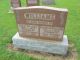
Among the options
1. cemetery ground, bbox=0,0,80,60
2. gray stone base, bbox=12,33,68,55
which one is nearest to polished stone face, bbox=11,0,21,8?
cemetery ground, bbox=0,0,80,60

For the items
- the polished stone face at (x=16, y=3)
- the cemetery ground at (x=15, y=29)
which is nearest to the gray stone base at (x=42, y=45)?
the cemetery ground at (x=15, y=29)

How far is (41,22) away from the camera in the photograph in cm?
436

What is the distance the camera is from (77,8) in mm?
8078

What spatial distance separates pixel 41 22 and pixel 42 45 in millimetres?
615

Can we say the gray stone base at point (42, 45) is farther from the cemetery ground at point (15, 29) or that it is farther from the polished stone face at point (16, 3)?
the polished stone face at point (16, 3)

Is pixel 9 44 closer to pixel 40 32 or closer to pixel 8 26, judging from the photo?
pixel 40 32

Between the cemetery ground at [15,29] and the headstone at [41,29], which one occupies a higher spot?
the headstone at [41,29]

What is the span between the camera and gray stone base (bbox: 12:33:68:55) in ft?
14.5

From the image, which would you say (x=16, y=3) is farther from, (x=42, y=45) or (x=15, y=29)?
(x=42, y=45)

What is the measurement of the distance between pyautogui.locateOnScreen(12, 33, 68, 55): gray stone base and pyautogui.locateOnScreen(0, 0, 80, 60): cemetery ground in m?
0.24

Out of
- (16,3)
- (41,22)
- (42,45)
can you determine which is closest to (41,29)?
(41,22)

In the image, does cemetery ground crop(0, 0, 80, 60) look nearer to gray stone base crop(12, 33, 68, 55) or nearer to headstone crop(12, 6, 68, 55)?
gray stone base crop(12, 33, 68, 55)

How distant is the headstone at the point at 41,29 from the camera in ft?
13.8

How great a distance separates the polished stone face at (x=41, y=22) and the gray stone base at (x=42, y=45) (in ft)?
0.41
